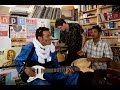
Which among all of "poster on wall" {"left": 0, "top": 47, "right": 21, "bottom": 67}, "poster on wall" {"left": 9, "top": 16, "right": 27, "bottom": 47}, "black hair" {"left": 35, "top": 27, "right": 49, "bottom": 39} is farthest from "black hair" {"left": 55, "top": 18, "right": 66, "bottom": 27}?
"poster on wall" {"left": 0, "top": 47, "right": 21, "bottom": 67}

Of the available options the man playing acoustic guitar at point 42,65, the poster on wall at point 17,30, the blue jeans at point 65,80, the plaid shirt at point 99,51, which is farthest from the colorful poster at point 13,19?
the plaid shirt at point 99,51

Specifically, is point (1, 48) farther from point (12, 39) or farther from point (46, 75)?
point (46, 75)

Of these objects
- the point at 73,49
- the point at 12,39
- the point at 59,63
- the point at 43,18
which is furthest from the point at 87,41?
the point at 12,39

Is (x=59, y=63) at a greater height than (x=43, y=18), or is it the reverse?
(x=43, y=18)

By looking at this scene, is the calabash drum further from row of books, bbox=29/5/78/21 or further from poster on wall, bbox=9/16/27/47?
poster on wall, bbox=9/16/27/47

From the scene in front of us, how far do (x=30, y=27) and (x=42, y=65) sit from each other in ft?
1.79

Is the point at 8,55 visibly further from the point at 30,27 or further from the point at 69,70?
the point at 69,70

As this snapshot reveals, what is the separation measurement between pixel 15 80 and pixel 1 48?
397 millimetres

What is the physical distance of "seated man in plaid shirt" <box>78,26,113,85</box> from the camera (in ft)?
8.49

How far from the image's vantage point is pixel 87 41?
2.69 meters

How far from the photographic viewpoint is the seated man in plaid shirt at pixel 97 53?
259 cm

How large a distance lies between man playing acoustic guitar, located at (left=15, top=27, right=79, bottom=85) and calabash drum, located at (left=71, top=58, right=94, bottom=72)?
61 mm

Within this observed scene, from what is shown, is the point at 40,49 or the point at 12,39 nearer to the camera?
the point at 40,49

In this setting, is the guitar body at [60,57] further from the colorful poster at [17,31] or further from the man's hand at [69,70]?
the colorful poster at [17,31]
